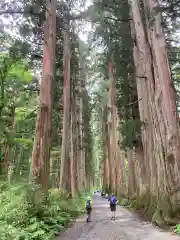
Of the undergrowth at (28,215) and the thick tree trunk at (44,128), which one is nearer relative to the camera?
the undergrowth at (28,215)

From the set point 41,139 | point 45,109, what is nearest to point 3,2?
point 45,109

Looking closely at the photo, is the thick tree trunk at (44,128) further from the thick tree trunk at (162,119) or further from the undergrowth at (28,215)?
the thick tree trunk at (162,119)

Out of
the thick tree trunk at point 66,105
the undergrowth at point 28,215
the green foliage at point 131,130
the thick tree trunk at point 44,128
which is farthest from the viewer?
the thick tree trunk at point 66,105

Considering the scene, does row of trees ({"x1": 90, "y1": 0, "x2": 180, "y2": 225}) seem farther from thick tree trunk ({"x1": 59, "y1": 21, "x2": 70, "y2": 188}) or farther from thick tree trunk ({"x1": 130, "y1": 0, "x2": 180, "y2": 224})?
thick tree trunk ({"x1": 59, "y1": 21, "x2": 70, "y2": 188})

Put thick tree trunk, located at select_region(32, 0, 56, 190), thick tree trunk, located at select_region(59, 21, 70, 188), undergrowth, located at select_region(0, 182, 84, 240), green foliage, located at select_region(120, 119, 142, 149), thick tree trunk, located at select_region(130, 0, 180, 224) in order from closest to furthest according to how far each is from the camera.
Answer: undergrowth, located at select_region(0, 182, 84, 240), thick tree trunk, located at select_region(130, 0, 180, 224), thick tree trunk, located at select_region(32, 0, 56, 190), green foliage, located at select_region(120, 119, 142, 149), thick tree trunk, located at select_region(59, 21, 70, 188)

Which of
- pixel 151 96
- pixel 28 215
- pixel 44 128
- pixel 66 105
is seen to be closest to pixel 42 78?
pixel 44 128

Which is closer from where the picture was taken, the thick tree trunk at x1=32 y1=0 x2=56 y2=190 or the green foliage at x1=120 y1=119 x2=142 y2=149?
the thick tree trunk at x1=32 y1=0 x2=56 y2=190

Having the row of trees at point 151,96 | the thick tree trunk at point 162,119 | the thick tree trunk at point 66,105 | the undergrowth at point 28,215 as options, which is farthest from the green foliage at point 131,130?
the undergrowth at point 28,215

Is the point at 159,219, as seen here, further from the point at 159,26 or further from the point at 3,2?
A: the point at 3,2

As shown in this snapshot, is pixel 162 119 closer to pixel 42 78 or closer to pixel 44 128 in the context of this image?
pixel 44 128

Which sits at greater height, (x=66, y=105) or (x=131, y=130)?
(x=66, y=105)

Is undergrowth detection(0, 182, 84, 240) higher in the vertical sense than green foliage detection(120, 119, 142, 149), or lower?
Answer: lower

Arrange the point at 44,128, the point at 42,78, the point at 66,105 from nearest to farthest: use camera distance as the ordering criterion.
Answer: the point at 44,128 → the point at 42,78 → the point at 66,105

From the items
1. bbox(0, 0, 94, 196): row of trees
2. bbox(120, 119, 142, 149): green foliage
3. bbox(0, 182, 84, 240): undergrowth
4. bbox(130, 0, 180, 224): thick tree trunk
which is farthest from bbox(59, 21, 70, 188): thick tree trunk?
bbox(130, 0, 180, 224): thick tree trunk
